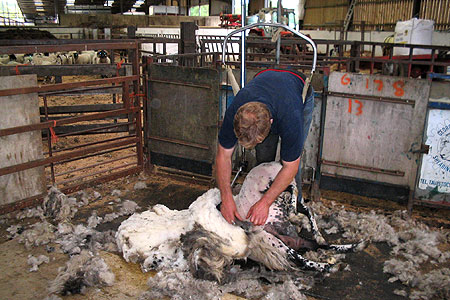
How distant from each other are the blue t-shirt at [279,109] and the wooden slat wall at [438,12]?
15.6 m

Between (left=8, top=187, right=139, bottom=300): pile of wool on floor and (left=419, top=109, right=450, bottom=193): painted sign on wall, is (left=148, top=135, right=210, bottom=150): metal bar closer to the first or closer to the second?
(left=8, top=187, right=139, bottom=300): pile of wool on floor

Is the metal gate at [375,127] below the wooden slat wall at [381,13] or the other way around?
below

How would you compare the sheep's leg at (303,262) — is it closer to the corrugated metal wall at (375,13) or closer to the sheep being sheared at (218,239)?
the sheep being sheared at (218,239)

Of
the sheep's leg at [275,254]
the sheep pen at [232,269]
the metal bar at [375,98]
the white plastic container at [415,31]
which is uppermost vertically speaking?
the white plastic container at [415,31]

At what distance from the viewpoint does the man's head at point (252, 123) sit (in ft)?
9.87

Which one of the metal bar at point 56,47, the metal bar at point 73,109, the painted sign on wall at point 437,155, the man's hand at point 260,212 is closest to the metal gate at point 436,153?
the painted sign on wall at point 437,155

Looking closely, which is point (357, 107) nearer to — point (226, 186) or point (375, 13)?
point (226, 186)

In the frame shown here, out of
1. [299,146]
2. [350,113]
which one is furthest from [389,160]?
[299,146]

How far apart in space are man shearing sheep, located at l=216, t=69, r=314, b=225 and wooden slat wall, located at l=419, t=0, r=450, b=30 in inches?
605

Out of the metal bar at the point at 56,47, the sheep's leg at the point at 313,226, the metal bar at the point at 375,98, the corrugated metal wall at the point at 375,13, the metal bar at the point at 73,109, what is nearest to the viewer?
the sheep's leg at the point at 313,226

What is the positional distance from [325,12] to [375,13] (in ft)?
18.7

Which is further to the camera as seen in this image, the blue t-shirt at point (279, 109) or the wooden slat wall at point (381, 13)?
the wooden slat wall at point (381, 13)

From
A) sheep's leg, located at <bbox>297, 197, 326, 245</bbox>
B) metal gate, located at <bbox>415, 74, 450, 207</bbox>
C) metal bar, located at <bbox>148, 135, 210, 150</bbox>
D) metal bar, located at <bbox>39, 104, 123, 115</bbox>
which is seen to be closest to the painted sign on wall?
metal gate, located at <bbox>415, 74, 450, 207</bbox>

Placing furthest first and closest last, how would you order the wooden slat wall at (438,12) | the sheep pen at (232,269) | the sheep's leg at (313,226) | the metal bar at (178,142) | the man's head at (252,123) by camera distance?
1. the wooden slat wall at (438,12)
2. the metal bar at (178,142)
3. the sheep's leg at (313,226)
4. the sheep pen at (232,269)
5. the man's head at (252,123)
